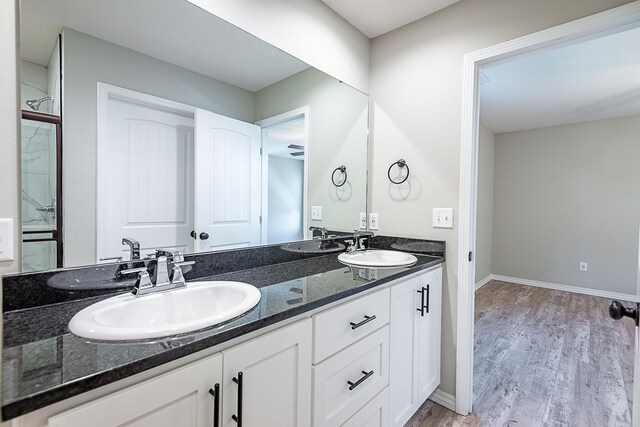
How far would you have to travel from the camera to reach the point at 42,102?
92 cm

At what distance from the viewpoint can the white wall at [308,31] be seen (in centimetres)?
139

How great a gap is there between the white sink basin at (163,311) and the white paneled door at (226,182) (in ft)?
1.01

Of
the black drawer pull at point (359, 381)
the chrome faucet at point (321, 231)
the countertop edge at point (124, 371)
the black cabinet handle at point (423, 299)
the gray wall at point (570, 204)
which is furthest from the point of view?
the gray wall at point (570, 204)

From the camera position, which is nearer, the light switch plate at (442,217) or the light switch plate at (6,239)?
the light switch plate at (6,239)

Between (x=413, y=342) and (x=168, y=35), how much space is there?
181 cm

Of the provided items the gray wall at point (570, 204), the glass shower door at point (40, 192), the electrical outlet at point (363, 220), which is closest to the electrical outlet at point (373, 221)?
the electrical outlet at point (363, 220)

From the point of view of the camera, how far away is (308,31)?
1.71 m

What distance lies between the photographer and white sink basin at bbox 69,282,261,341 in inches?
27.6

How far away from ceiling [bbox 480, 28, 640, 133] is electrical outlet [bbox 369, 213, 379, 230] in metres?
1.12

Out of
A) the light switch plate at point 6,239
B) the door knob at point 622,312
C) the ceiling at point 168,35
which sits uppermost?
the ceiling at point 168,35

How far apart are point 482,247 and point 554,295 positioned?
105 centimetres

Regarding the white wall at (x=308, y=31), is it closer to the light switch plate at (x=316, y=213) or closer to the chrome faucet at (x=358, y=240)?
the light switch plate at (x=316, y=213)

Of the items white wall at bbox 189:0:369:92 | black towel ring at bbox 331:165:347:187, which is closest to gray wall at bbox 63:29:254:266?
white wall at bbox 189:0:369:92

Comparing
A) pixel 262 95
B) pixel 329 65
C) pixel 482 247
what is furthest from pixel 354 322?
pixel 482 247
